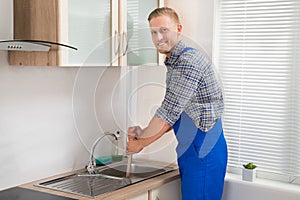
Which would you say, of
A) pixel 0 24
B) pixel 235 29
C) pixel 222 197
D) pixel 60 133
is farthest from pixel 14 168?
pixel 235 29

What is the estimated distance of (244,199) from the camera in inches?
104

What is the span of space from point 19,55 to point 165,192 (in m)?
1.06

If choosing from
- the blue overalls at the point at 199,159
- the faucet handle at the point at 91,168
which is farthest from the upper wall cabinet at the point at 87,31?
the faucet handle at the point at 91,168

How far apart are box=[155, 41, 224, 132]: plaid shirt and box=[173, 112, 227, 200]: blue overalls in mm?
54

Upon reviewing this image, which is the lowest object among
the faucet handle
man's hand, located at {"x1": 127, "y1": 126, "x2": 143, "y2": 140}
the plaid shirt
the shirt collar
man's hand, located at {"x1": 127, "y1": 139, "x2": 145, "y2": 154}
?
the faucet handle

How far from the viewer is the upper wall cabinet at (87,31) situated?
211 cm

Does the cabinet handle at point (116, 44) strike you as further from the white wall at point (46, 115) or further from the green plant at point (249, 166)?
the green plant at point (249, 166)

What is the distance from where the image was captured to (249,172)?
2643mm

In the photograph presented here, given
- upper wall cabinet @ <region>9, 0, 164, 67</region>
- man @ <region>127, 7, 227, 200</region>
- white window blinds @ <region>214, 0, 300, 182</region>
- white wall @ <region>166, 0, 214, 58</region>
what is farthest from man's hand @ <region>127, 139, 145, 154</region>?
white wall @ <region>166, 0, 214, 58</region>

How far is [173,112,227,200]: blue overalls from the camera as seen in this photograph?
2404 mm

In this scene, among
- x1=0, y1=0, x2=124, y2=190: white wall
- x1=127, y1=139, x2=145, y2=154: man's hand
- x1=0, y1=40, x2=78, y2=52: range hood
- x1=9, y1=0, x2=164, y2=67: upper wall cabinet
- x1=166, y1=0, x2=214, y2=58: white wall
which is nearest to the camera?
x1=0, y1=40, x2=78, y2=52: range hood

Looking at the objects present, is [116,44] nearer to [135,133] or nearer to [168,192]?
[135,133]

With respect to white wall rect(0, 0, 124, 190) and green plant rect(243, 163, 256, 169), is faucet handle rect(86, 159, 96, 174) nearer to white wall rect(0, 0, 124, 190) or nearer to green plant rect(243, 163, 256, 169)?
white wall rect(0, 0, 124, 190)

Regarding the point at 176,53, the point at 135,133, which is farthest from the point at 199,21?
the point at 135,133
